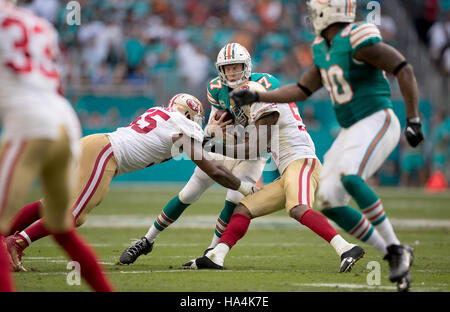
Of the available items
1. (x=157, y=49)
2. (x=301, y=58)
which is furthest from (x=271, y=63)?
(x=157, y=49)

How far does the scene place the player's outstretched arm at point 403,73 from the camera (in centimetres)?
456

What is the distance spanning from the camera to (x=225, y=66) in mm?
6281

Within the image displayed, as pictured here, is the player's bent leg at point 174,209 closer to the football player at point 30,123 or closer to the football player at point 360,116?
the football player at point 360,116

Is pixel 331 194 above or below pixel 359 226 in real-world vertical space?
above

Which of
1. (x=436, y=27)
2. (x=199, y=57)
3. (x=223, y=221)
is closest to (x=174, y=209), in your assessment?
(x=223, y=221)

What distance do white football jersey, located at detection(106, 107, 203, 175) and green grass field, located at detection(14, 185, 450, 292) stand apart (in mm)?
902

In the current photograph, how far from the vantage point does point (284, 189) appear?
19.4 ft

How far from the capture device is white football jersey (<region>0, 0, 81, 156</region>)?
3.52 m

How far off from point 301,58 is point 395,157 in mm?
3370

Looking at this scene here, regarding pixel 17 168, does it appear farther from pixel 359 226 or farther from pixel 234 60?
pixel 234 60

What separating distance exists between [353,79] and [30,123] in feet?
7.33

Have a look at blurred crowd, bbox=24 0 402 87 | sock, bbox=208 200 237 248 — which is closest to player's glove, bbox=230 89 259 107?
sock, bbox=208 200 237 248

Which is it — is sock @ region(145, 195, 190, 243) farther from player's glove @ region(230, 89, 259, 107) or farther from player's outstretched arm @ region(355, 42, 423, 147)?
player's outstretched arm @ region(355, 42, 423, 147)
